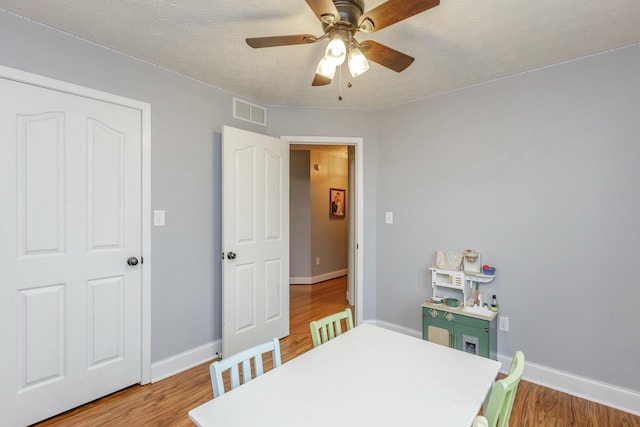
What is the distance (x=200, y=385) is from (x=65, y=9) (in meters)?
2.52

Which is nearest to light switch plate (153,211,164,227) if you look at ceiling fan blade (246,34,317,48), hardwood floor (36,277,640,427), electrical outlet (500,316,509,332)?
hardwood floor (36,277,640,427)

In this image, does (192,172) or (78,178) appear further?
(192,172)

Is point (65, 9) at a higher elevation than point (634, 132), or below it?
higher

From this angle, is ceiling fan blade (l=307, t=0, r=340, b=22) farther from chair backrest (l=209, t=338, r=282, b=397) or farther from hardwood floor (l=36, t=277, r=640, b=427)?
hardwood floor (l=36, t=277, r=640, b=427)

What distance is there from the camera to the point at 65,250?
2.02 metres

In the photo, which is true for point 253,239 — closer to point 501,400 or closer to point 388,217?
point 388,217

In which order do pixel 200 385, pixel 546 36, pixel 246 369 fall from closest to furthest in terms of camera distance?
pixel 246 369
pixel 546 36
pixel 200 385

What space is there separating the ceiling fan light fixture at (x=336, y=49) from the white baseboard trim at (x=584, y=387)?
2576mm

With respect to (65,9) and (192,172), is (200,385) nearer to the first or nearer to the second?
(192,172)

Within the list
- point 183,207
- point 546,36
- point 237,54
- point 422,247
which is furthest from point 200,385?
point 546,36

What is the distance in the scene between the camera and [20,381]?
1.87 m

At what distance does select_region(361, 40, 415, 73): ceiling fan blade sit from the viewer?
1605mm

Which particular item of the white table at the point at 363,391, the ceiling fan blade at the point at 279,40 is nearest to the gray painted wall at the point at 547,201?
the white table at the point at 363,391

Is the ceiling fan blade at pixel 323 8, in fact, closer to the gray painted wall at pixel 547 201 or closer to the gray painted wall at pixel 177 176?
the gray painted wall at pixel 177 176
